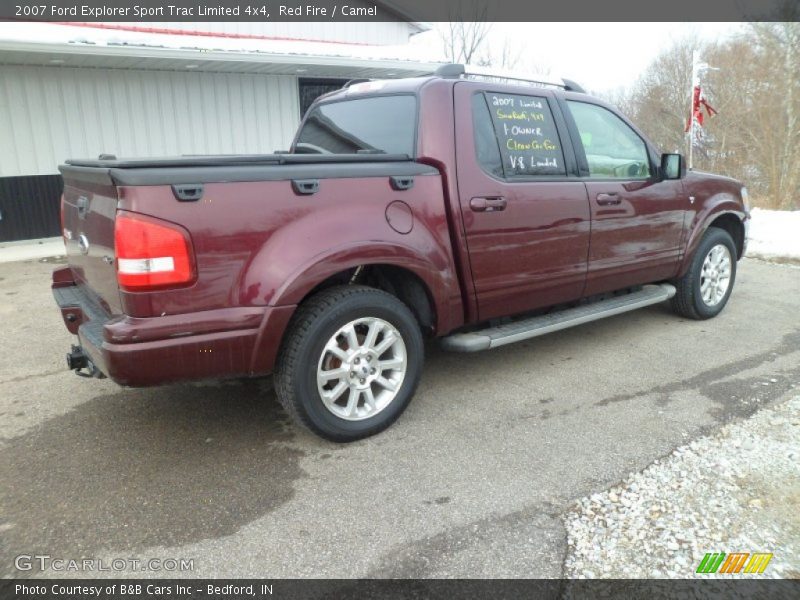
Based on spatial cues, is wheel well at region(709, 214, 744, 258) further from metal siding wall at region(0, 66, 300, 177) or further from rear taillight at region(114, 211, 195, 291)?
metal siding wall at region(0, 66, 300, 177)

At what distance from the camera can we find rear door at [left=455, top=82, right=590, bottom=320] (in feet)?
12.0

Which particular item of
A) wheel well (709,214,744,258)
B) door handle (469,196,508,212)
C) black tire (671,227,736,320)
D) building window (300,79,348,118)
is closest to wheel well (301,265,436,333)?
door handle (469,196,508,212)

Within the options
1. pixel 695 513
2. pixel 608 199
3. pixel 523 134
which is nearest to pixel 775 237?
pixel 608 199

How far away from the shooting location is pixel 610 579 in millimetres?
2260

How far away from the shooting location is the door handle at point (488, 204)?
3.62 meters

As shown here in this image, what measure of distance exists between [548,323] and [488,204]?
3.27ft

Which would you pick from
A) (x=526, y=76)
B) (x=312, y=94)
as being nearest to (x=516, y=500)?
(x=526, y=76)

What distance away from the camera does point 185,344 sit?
2766 mm

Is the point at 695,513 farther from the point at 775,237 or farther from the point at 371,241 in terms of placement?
the point at 775,237

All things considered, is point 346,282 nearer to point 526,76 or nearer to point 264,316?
point 264,316

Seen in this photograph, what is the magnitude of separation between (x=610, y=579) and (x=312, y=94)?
36.5 ft

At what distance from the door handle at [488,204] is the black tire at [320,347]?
0.76m

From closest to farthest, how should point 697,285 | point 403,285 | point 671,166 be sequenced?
point 403,285 < point 671,166 < point 697,285

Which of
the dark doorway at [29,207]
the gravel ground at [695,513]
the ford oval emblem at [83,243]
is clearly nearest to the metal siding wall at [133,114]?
the dark doorway at [29,207]
